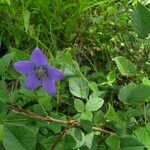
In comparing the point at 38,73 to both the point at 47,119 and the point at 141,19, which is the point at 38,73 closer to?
the point at 47,119

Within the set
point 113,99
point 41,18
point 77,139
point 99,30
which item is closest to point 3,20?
point 41,18

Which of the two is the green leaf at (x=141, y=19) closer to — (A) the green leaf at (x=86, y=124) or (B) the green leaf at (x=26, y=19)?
(A) the green leaf at (x=86, y=124)

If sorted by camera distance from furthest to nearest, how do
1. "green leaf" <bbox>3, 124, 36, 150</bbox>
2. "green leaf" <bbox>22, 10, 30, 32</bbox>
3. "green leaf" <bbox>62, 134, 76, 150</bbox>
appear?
1. "green leaf" <bbox>22, 10, 30, 32</bbox>
2. "green leaf" <bbox>62, 134, 76, 150</bbox>
3. "green leaf" <bbox>3, 124, 36, 150</bbox>

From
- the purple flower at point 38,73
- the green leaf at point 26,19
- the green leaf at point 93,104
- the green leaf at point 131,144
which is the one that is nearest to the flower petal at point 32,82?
the purple flower at point 38,73

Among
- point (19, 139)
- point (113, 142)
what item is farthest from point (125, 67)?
point (19, 139)

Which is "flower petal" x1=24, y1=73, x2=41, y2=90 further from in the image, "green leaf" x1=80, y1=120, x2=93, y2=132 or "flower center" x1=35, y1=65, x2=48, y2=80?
"green leaf" x1=80, y1=120, x2=93, y2=132

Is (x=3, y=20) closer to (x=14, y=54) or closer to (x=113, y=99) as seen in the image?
(x=113, y=99)

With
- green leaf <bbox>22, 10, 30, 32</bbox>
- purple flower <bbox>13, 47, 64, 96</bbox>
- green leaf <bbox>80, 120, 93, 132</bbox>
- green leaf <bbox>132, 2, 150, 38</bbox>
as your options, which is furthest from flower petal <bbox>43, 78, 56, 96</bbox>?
green leaf <bbox>22, 10, 30, 32</bbox>
